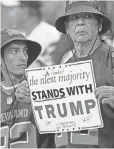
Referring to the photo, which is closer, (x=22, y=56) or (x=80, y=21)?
(x=80, y=21)

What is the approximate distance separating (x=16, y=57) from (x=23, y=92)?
0.31 m

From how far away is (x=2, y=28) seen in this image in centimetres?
337

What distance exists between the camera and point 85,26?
124 inches

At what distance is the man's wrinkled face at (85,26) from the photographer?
314 cm

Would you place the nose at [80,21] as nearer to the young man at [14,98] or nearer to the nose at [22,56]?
the young man at [14,98]

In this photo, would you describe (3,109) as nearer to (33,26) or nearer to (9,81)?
(9,81)

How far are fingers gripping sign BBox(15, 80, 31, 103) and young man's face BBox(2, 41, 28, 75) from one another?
10 cm

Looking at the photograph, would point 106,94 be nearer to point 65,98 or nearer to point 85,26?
point 65,98

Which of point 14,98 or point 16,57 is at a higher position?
point 16,57

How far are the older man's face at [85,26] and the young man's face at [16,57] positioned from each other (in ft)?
1.60

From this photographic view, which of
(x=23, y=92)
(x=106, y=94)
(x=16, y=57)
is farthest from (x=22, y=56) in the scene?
(x=106, y=94)

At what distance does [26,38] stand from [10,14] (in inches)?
10.1

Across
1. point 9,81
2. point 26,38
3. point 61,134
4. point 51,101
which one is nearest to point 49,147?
point 61,134

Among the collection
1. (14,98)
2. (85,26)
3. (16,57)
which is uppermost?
(85,26)
